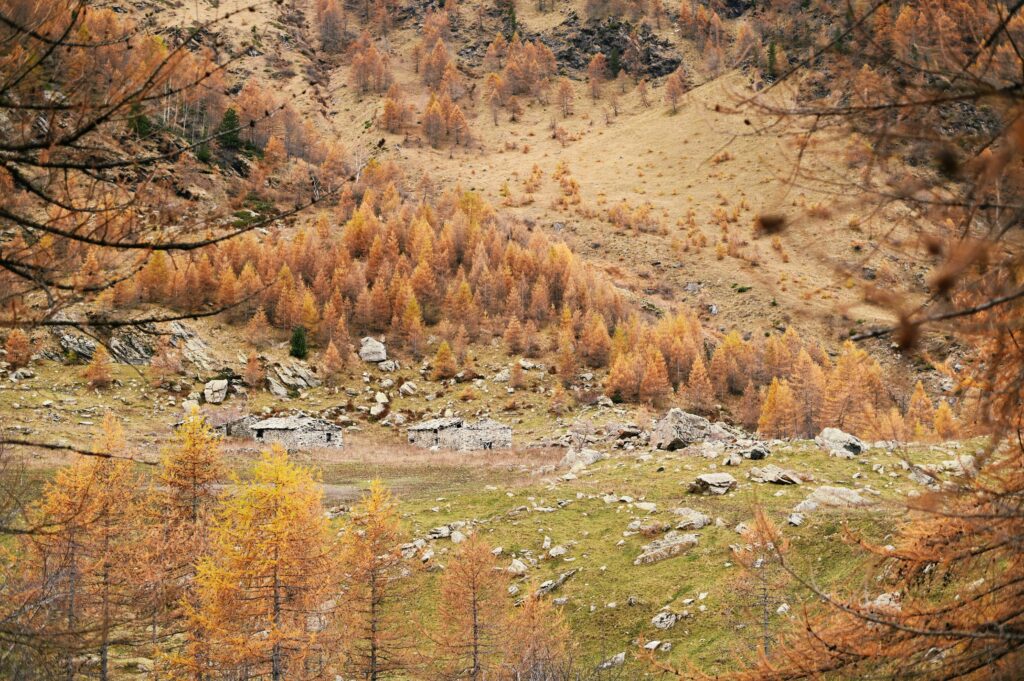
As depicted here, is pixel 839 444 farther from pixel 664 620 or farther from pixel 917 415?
pixel 664 620

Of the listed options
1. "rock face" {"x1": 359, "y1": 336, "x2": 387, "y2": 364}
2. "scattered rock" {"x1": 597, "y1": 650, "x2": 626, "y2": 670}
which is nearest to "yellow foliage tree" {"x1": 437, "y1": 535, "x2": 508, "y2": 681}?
"scattered rock" {"x1": 597, "y1": 650, "x2": 626, "y2": 670}

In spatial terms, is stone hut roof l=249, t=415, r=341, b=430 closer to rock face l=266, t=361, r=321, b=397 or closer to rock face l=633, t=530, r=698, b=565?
rock face l=266, t=361, r=321, b=397

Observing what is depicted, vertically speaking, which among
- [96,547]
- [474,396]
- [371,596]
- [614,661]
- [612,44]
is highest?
[612,44]

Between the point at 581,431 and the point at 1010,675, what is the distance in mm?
36583

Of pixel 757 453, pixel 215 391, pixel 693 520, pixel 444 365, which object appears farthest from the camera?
pixel 444 365

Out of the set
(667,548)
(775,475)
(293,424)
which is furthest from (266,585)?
(293,424)

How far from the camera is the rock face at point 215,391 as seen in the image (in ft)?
143

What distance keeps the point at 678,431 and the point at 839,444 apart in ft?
28.0

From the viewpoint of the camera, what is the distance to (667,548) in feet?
55.2

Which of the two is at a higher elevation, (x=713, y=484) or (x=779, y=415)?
(x=713, y=484)

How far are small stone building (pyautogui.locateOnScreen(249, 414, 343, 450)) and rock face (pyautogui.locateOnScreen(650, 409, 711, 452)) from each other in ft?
70.7

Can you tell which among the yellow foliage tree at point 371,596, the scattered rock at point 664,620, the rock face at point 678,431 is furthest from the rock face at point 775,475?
the yellow foliage tree at point 371,596

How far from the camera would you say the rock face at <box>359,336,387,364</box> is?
53562 mm

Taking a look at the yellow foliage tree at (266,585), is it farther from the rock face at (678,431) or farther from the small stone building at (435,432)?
the small stone building at (435,432)
